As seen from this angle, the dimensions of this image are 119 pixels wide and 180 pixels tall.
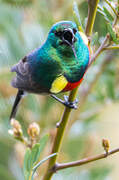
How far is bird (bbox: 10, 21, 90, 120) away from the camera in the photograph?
793 mm

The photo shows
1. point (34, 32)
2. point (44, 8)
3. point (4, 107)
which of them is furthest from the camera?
point (44, 8)

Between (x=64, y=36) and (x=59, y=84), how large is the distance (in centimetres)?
12

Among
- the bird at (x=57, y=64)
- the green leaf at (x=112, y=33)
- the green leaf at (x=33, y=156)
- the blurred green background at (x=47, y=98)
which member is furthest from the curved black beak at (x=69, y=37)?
the blurred green background at (x=47, y=98)

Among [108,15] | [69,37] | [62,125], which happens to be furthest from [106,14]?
[62,125]

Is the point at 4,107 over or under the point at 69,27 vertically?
under

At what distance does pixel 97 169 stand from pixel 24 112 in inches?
15.5

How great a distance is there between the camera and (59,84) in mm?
824

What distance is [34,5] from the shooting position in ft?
4.68

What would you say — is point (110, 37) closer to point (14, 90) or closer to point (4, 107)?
point (4, 107)

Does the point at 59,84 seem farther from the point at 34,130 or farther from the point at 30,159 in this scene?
the point at 30,159

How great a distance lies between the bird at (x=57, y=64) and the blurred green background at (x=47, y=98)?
28 centimetres

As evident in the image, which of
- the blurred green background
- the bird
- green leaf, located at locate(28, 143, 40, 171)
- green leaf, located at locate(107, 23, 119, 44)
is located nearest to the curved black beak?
the bird

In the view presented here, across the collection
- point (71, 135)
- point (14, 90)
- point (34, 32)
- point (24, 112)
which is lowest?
point (71, 135)

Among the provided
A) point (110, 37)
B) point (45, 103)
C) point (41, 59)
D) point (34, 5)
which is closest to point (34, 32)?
point (34, 5)
